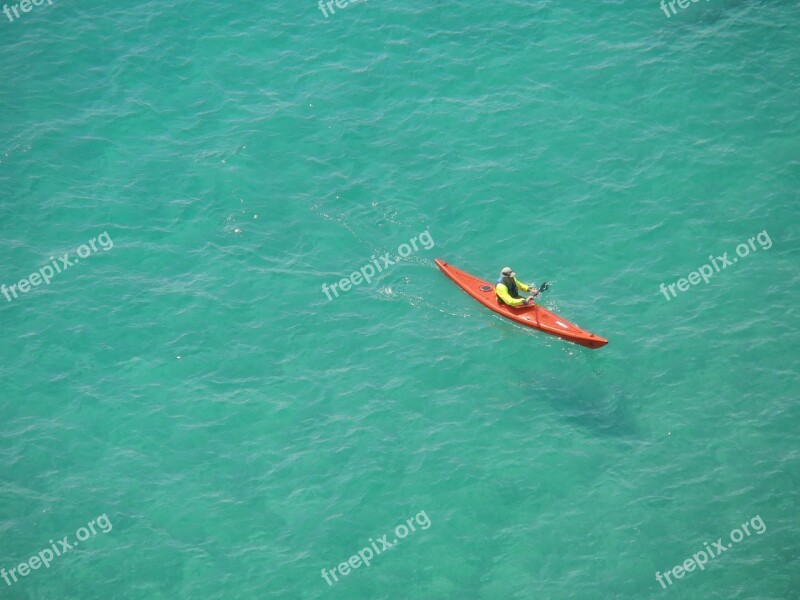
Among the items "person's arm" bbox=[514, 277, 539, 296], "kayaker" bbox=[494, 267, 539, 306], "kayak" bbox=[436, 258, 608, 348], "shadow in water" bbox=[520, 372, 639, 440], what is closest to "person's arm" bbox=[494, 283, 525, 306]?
"kayaker" bbox=[494, 267, 539, 306]

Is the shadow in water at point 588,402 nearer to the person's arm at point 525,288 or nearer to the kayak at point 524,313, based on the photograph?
the kayak at point 524,313

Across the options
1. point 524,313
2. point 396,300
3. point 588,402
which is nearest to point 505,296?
point 524,313

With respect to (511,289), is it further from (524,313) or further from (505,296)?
(524,313)

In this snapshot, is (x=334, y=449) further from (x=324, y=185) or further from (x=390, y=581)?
(x=324, y=185)

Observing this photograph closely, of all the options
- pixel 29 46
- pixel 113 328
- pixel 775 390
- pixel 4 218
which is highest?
pixel 29 46

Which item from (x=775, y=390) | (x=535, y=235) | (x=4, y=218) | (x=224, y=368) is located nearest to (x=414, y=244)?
(x=535, y=235)

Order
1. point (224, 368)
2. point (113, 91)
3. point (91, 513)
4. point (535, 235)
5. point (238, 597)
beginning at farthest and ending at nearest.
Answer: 1. point (113, 91)
2. point (535, 235)
3. point (224, 368)
4. point (91, 513)
5. point (238, 597)

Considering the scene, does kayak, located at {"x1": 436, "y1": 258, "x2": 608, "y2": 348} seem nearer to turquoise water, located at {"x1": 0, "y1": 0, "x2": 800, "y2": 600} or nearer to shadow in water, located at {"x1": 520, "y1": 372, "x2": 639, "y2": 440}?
turquoise water, located at {"x1": 0, "y1": 0, "x2": 800, "y2": 600}
